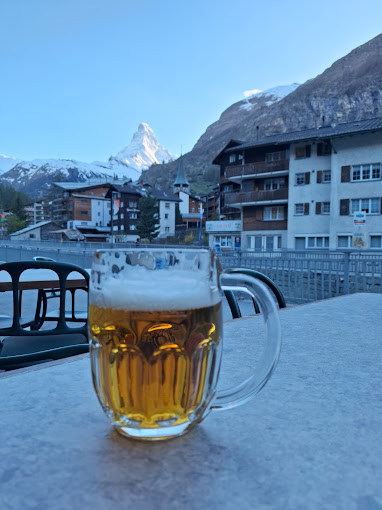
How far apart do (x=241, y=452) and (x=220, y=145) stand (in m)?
125

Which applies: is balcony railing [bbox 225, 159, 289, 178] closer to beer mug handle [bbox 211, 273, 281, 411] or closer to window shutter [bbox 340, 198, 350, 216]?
window shutter [bbox 340, 198, 350, 216]

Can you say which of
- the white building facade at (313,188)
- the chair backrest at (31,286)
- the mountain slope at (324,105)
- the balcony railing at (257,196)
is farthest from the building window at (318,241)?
the mountain slope at (324,105)

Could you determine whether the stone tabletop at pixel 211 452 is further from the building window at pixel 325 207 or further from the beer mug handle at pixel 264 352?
the building window at pixel 325 207

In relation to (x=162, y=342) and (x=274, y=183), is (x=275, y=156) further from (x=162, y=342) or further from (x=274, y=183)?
(x=162, y=342)

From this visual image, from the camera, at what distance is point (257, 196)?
2764 cm

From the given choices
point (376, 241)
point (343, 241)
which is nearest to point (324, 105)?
point (343, 241)

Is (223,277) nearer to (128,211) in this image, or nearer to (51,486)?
(51,486)

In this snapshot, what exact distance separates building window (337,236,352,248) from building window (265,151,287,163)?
7.35m

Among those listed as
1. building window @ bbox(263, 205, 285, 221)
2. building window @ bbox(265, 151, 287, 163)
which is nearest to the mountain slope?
building window @ bbox(265, 151, 287, 163)

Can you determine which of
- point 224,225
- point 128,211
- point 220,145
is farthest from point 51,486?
point 220,145

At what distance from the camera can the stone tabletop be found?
12.8 inches

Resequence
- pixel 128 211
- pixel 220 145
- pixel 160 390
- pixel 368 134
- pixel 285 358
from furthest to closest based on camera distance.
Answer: pixel 220 145
pixel 128 211
pixel 368 134
pixel 285 358
pixel 160 390

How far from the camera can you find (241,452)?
1.32 feet

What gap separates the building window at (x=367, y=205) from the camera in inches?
912
